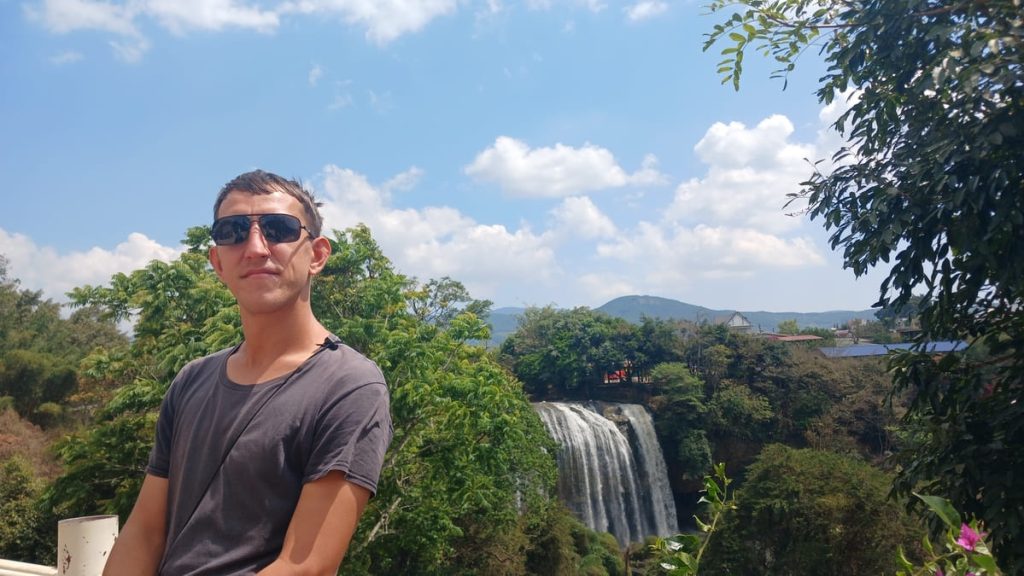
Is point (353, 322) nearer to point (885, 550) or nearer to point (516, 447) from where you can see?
point (516, 447)

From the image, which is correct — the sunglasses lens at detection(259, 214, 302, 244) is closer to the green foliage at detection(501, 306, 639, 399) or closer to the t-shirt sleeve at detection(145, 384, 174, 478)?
the t-shirt sleeve at detection(145, 384, 174, 478)

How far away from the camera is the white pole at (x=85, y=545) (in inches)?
111

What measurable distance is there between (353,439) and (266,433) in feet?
0.52

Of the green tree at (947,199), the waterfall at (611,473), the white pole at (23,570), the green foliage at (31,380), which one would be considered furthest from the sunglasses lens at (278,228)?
the green foliage at (31,380)

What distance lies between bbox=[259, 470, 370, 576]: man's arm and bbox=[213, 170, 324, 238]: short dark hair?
0.51 meters

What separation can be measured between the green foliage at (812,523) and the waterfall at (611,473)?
743cm

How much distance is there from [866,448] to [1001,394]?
86.5 feet

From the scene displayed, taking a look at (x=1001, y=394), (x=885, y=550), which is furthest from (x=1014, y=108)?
(x=885, y=550)

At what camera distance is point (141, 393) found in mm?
8414

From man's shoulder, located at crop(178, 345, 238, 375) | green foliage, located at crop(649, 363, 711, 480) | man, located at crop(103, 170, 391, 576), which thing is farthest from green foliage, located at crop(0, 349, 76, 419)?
man, located at crop(103, 170, 391, 576)

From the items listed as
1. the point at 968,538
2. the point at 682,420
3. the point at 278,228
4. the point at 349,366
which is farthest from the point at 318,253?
the point at 682,420

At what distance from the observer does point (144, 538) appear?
1.29 metres

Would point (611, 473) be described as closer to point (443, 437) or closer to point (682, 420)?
point (682, 420)

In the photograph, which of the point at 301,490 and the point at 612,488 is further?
the point at 612,488
